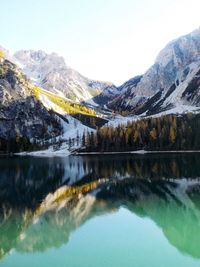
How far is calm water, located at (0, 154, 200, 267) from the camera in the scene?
28.9 metres

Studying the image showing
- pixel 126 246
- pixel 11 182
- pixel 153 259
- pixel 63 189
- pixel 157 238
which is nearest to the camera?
pixel 153 259

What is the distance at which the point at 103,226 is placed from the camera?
1571 inches

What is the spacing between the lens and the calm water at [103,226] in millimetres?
28891

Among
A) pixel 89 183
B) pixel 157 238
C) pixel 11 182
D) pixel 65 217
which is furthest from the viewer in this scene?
pixel 11 182

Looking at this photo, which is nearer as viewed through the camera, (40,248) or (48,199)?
(40,248)

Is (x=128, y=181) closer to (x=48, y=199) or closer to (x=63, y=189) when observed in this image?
(x=63, y=189)

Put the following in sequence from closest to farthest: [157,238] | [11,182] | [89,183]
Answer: [157,238] < [89,183] < [11,182]

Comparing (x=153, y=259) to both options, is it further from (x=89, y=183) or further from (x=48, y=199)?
(x=89, y=183)

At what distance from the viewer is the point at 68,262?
28.0m

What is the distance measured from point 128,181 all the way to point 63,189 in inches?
643

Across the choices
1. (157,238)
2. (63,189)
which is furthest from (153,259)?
(63,189)

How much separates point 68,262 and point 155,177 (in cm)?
5663

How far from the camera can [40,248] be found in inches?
1273

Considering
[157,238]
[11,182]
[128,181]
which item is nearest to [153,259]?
[157,238]
